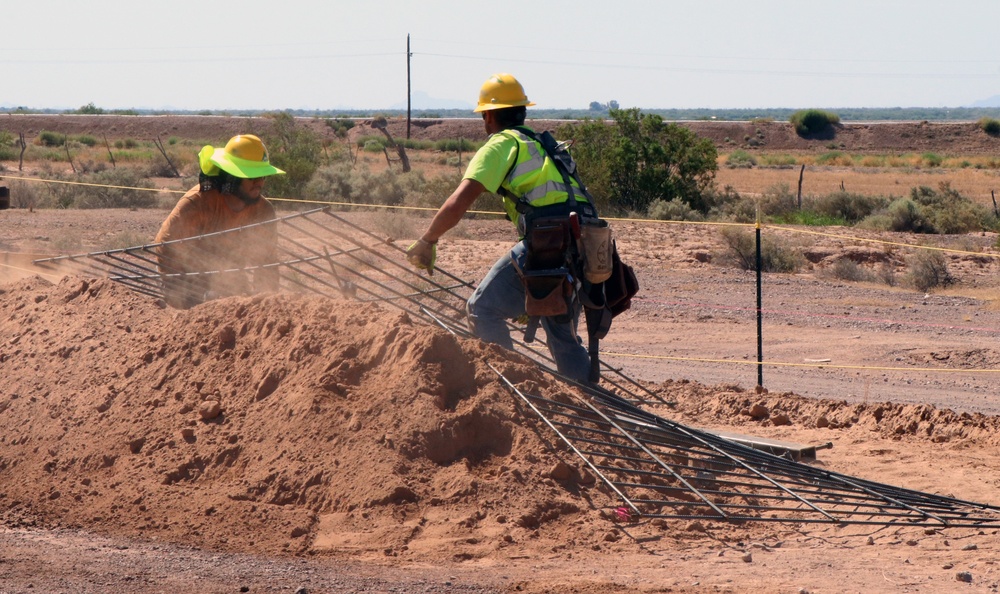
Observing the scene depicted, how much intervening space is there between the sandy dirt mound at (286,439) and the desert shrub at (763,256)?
1223cm

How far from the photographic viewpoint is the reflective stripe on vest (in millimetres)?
5434

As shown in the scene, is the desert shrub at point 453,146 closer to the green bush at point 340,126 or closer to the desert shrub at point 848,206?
the green bush at point 340,126

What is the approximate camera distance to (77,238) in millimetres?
17125

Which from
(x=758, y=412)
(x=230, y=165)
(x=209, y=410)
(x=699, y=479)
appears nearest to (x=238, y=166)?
(x=230, y=165)

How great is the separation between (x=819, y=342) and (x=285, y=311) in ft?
23.4

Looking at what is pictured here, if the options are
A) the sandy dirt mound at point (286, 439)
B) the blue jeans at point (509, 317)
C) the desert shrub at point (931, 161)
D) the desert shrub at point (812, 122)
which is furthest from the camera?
the desert shrub at point (812, 122)

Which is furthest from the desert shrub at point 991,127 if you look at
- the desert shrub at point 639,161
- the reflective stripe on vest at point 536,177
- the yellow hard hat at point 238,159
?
the reflective stripe on vest at point 536,177

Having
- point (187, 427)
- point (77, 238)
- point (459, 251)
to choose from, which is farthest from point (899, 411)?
point (77, 238)

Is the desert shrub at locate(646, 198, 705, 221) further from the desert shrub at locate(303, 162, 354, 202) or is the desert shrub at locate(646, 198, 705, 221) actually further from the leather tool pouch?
the leather tool pouch

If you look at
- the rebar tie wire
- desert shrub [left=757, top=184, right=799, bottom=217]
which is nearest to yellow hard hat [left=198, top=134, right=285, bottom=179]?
the rebar tie wire

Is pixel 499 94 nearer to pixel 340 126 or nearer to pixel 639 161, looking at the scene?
pixel 639 161

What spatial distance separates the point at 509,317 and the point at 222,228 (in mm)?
2192

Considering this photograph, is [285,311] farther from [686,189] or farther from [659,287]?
[686,189]

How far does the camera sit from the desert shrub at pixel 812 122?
257 feet
